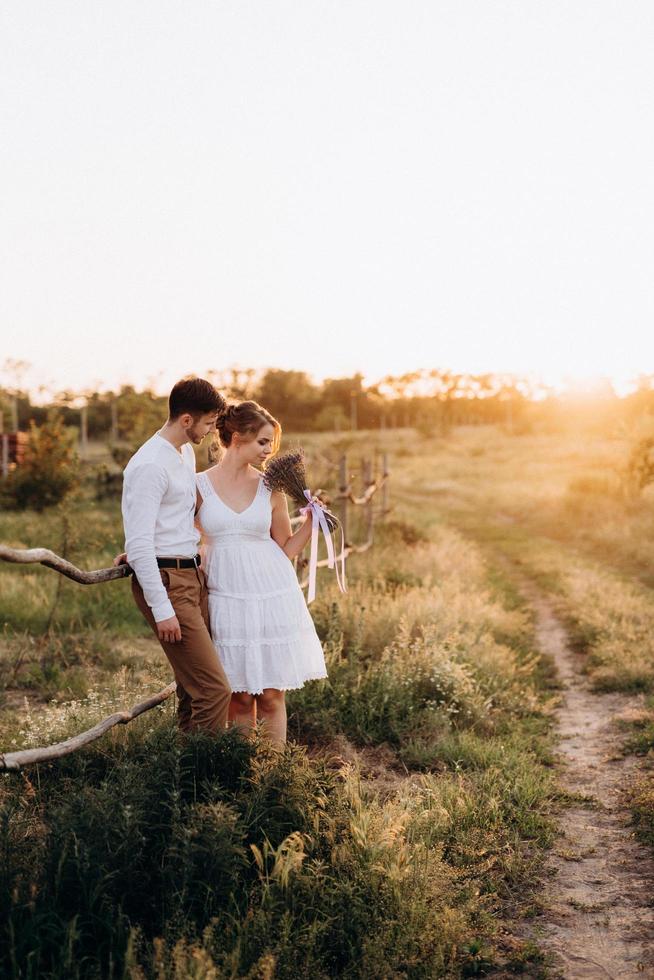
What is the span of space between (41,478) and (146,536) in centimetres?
1685

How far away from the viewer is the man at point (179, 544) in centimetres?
366

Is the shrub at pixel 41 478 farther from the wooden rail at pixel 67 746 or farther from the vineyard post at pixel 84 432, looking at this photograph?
the vineyard post at pixel 84 432

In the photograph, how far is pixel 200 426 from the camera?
3828 mm

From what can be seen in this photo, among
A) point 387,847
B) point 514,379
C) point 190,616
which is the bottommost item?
point 387,847

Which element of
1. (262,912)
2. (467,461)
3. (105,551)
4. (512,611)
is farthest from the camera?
(467,461)

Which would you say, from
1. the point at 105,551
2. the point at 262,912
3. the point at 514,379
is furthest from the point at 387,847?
the point at 514,379

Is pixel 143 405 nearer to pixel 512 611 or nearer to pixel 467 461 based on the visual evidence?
pixel 467 461

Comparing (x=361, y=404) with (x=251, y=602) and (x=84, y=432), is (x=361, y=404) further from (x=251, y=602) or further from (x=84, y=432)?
(x=251, y=602)

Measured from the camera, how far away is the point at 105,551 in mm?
12320

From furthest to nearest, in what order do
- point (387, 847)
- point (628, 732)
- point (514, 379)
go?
point (514, 379) → point (628, 732) → point (387, 847)

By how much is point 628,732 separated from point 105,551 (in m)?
8.13

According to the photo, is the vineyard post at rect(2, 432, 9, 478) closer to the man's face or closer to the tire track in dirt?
the tire track in dirt

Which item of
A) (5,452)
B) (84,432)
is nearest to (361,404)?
(84,432)

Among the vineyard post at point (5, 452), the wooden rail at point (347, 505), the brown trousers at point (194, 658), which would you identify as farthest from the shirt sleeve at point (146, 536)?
the vineyard post at point (5, 452)
